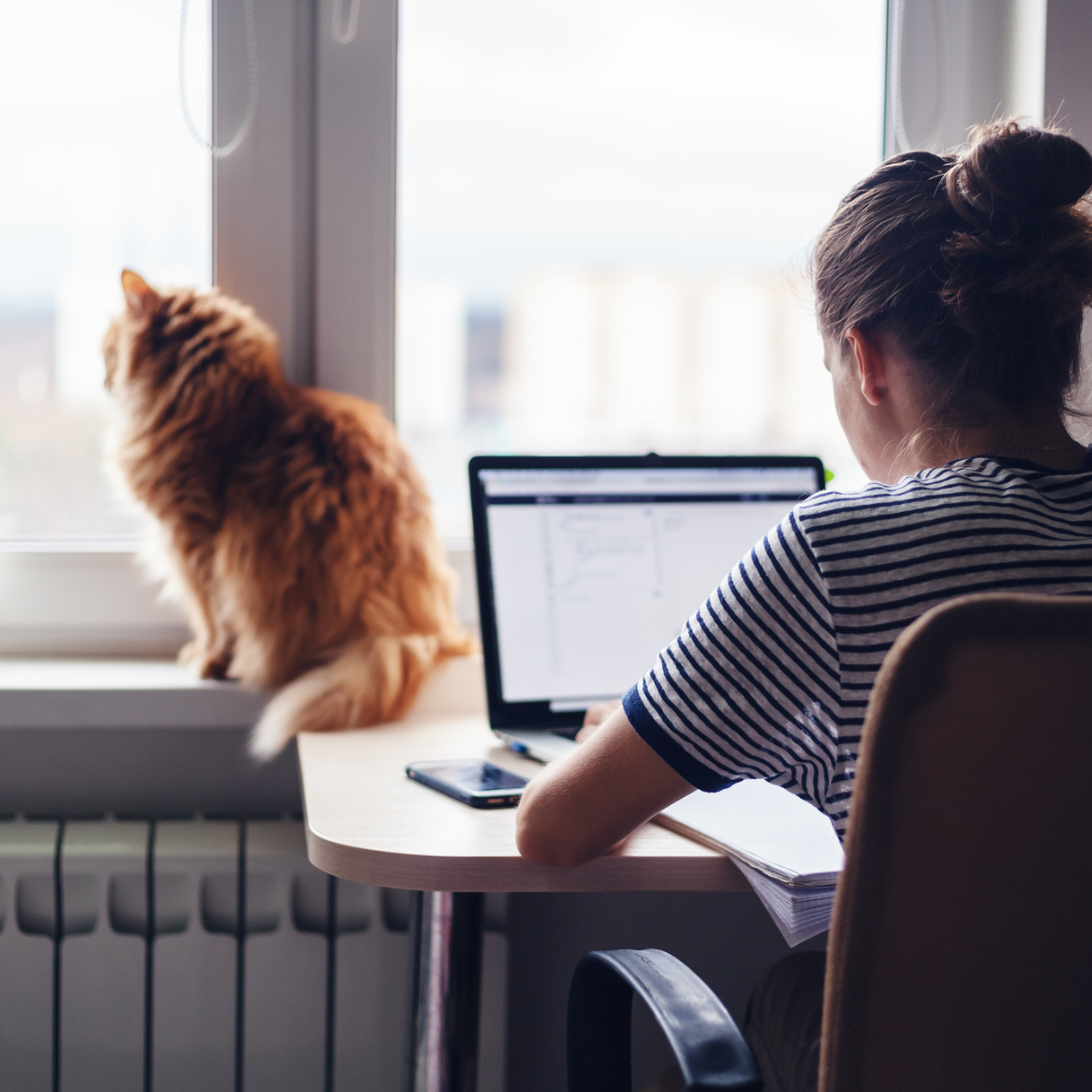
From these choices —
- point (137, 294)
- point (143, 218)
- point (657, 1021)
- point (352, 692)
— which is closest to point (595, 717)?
point (352, 692)

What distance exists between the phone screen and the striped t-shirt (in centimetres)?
28

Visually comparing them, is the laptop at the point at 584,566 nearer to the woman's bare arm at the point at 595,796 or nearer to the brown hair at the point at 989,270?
the woman's bare arm at the point at 595,796

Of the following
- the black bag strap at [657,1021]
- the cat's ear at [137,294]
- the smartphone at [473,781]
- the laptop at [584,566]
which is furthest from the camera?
the cat's ear at [137,294]

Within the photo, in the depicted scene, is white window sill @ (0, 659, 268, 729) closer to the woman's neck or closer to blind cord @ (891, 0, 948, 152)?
the woman's neck

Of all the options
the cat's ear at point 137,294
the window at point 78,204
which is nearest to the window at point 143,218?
the window at point 78,204

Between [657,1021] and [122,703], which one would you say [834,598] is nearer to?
[657,1021]

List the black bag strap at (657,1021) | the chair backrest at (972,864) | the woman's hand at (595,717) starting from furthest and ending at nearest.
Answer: the woman's hand at (595,717), the black bag strap at (657,1021), the chair backrest at (972,864)

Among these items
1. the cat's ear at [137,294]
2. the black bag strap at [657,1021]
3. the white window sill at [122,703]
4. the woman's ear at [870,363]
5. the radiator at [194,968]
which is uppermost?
the cat's ear at [137,294]

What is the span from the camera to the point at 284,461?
4.18 ft

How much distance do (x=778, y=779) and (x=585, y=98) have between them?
113cm

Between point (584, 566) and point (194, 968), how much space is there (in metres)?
0.68

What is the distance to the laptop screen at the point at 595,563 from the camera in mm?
1170

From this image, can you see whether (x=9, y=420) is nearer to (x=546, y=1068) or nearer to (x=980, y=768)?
(x=546, y=1068)

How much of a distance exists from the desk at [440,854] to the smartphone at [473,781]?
0.4 inches
